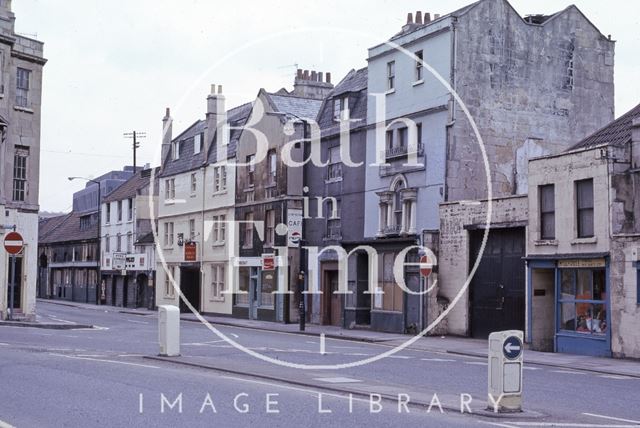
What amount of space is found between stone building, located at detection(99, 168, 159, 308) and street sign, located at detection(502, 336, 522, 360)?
167 feet

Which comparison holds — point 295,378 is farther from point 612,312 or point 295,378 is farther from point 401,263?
point 401,263

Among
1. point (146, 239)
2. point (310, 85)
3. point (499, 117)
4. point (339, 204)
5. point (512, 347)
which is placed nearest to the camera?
point (512, 347)

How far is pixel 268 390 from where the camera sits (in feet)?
50.0

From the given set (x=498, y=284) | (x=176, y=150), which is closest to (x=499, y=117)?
(x=498, y=284)

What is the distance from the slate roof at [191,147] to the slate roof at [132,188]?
5.88 meters

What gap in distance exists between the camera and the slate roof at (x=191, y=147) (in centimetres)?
5271

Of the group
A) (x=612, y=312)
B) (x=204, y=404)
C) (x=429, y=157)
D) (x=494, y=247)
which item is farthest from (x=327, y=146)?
(x=204, y=404)

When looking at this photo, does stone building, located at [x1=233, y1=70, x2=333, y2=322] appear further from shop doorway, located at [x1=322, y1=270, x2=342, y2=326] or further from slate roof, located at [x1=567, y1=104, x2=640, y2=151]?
slate roof, located at [x1=567, y1=104, x2=640, y2=151]

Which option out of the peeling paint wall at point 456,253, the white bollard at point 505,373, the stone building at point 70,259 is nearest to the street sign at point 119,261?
the stone building at point 70,259

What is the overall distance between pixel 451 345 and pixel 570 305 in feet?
13.9

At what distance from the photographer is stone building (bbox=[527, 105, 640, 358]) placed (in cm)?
2688

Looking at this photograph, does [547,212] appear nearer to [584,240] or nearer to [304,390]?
[584,240]

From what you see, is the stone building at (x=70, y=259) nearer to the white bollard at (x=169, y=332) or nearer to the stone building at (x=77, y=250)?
the stone building at (x=77, y=250)

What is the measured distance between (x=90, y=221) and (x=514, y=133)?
5166 cm
